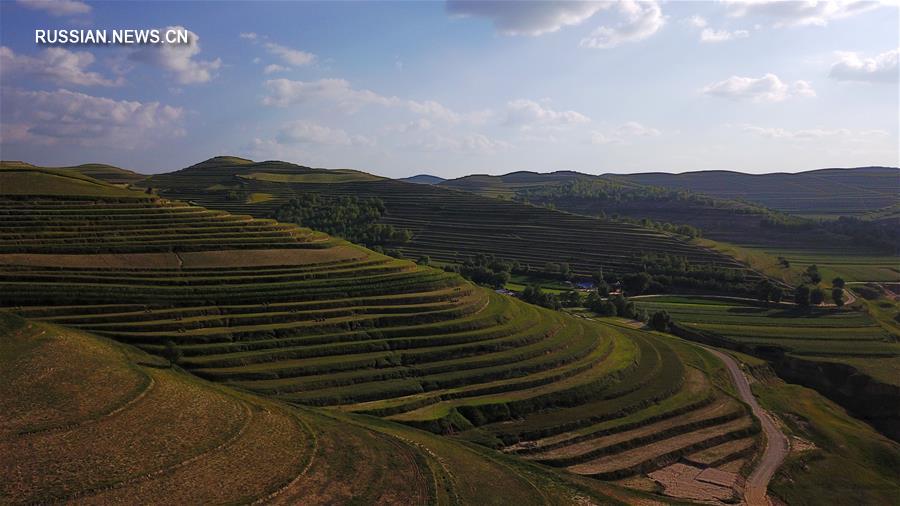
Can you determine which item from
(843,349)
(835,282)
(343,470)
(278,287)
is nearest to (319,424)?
(343,470)

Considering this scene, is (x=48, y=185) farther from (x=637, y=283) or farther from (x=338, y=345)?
(x=637, y=283)

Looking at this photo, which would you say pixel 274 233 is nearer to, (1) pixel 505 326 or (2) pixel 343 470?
(1) pixel 505 326

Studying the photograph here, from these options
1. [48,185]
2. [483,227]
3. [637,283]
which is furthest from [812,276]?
[48,185]

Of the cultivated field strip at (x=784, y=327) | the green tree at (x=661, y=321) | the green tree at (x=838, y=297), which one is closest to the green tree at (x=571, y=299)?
the cultivated field strip at (x=784, y=327)

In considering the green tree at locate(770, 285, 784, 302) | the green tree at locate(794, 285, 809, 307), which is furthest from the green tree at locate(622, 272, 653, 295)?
the green tree at locate(794, 285, 809, 307)

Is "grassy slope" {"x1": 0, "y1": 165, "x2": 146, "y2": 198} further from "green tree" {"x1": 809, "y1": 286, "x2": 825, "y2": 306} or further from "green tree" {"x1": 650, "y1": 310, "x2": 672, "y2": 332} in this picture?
"green tree" {"x1": 809, "y1": 286, "x2": 825, "y2": 306}

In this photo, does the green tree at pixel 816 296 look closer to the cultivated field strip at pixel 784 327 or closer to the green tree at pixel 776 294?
the cultivated field strip at pixel 784 327
